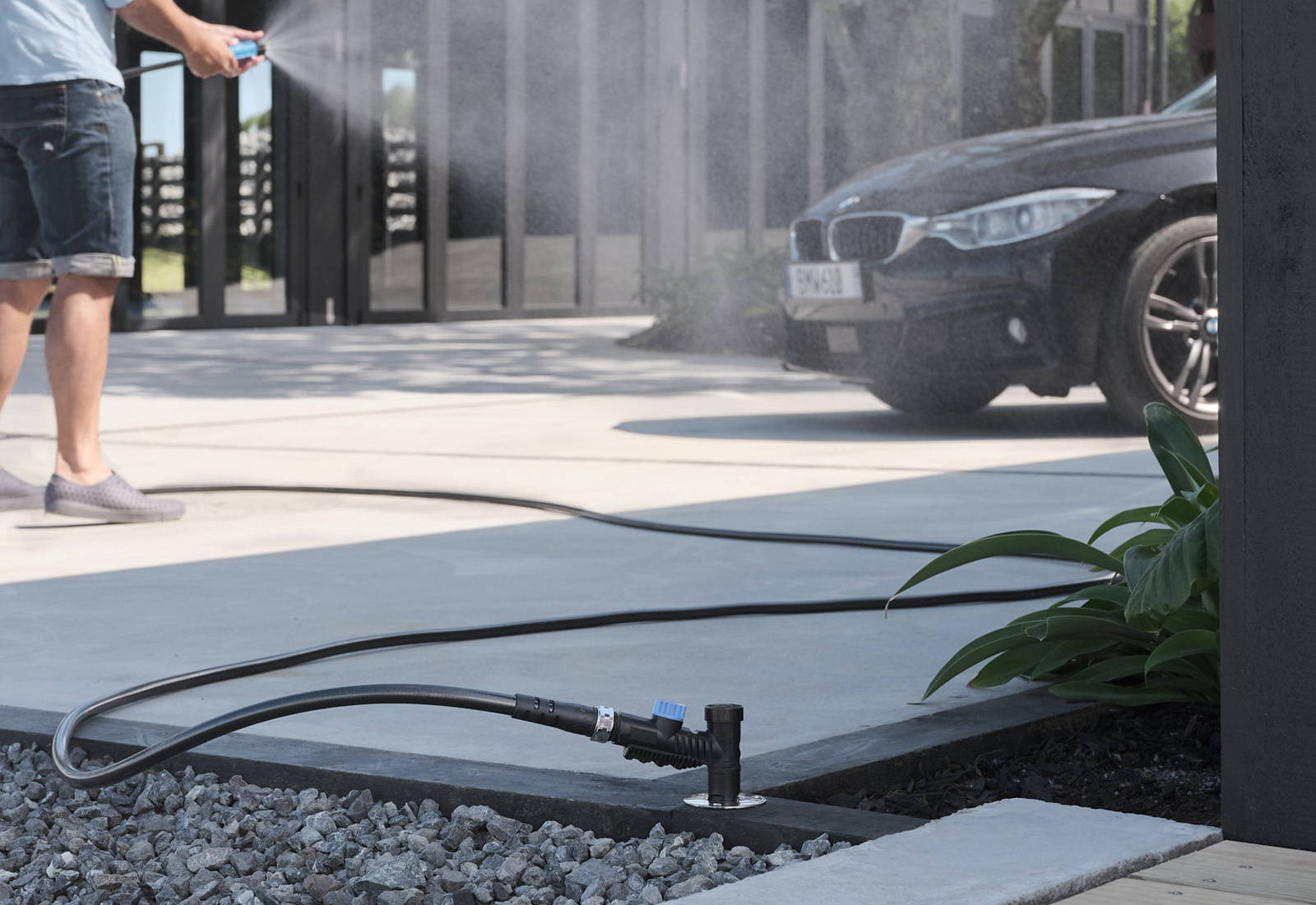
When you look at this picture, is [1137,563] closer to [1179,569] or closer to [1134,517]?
[1179,569]

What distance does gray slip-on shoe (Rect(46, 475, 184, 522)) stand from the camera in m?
4.75

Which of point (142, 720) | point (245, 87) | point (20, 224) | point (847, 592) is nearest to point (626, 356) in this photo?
point (245, 87)

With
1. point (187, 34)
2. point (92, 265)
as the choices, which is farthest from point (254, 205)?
point (92, 265)

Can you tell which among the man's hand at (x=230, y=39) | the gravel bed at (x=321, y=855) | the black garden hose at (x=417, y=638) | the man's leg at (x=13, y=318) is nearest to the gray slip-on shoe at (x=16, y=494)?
the man's leg at (x=13, y=318)

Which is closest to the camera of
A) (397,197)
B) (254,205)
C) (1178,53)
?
(254,205)

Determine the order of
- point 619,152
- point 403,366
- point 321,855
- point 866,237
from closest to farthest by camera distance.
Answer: point 321,855
point 866,237
point 403,366
point 619,152

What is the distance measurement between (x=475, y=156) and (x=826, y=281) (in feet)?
38.8

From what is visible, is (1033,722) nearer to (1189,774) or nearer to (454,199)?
(1189,774)

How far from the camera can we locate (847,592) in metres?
3.66

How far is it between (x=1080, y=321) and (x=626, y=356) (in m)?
6.23

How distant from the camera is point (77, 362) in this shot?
4.82 metres

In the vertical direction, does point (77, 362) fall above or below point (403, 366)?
above

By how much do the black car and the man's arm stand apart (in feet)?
7.94

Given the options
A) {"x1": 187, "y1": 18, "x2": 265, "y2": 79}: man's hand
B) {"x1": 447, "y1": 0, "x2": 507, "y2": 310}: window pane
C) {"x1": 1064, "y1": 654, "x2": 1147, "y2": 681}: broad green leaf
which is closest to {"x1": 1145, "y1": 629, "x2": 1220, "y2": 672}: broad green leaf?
{"x1": 1064, "y1": 654, "x2": 1147, "y2": 681}: broad green leaf
